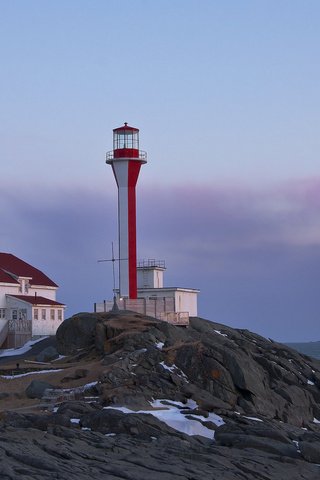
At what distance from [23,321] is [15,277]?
4.64 m

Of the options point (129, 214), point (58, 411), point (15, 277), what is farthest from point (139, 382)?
point (15, 277)

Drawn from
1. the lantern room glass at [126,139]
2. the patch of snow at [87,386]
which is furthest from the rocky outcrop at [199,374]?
the lantern room glass at [126,139]

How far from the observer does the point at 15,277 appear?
213 feet

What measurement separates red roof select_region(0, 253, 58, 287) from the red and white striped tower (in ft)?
34.5

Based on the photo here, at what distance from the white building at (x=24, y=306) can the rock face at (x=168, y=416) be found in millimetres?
11907

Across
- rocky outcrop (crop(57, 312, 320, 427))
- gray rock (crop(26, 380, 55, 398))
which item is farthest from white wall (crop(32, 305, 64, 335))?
gray rock (crop(26, 380, 55, 398))

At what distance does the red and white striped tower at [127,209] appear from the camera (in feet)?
186

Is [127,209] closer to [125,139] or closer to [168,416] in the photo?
[125,139]

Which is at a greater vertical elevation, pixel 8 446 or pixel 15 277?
pixel 15 277

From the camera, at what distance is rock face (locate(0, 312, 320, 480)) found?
2516cm

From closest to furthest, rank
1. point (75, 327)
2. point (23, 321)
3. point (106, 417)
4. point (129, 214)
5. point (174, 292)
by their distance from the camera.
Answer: point (106, 417) → point (75, 327) → point (129, 214) → point (23, 321) → point (174, 292)

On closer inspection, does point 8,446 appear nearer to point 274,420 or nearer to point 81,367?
point 274,420

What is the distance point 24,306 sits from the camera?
203 feet

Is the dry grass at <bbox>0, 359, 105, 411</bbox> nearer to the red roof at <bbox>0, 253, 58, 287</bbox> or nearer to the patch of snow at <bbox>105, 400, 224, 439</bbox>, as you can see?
the patch of snow at <bbox>105, 400, 224, 439</bbox>
